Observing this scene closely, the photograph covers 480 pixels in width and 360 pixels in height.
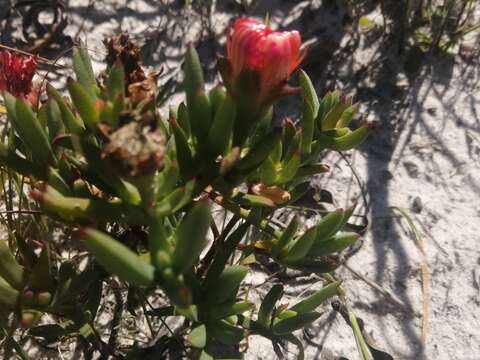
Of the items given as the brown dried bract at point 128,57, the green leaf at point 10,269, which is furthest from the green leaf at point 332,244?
the green leaf at point 10,269

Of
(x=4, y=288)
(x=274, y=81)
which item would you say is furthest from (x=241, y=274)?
(x=4, y=288)

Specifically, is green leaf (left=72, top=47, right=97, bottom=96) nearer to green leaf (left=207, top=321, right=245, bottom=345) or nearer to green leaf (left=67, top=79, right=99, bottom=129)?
green leaf (left=67, top=79, right=99, bottom=129)

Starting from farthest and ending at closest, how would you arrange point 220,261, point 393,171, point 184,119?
point 393,171 → point 184,119 → point 220,261

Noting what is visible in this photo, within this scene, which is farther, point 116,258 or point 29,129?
point 29,129

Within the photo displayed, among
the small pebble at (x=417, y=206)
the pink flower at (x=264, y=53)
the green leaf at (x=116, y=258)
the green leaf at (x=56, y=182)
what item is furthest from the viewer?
the small pebble at (x=417, y=206)

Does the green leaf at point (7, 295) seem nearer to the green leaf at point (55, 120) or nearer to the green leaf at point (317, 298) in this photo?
the green leaf at point (55, 120)

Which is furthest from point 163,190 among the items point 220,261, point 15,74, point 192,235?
point 15,74

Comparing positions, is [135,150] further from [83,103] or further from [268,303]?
[268,303]
